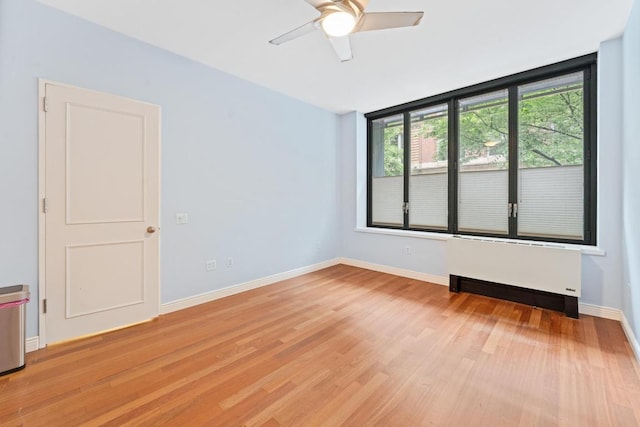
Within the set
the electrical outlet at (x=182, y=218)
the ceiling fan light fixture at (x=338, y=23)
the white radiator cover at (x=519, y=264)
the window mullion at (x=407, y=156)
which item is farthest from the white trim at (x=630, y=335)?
the electrical outlet at (x=182, y=218)

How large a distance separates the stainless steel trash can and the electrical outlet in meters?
1.34

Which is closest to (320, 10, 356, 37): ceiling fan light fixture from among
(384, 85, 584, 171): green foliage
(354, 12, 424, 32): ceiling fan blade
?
(354, 12, 424, 32): ceiling fan blade

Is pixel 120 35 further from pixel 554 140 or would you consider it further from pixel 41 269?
pixel 554 140

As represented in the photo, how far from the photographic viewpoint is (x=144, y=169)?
9.49ft

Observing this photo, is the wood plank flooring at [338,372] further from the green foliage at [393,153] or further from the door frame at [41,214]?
the green foliage at [393,153]

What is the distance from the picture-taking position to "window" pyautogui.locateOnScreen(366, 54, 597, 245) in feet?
10.9

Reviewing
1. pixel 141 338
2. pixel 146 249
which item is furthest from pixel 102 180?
pixel 141 338

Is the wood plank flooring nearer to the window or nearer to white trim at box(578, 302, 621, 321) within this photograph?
white trim at box(578, 302, 621, 321)

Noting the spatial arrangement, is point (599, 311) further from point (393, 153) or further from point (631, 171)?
point (393, 153)

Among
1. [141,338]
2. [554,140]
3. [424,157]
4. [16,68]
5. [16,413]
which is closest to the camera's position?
[16,413]

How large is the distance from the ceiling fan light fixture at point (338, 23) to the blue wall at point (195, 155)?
6.31 feet

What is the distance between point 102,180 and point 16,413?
1.81 meters

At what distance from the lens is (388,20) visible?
81.6 inches

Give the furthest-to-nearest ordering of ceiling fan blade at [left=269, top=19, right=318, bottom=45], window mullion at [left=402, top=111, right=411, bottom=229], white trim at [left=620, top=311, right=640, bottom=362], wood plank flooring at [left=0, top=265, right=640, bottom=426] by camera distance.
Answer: window mullion at [left=402, top=111, right=411, bottom=229]
white trim at [left=620, top=311, right=640, bottom=362]
ceiling fan blade at [left=269, top=19, right=318, bottom=45]
wood plank flooring at [left=0, top=265, right=640, bottom=426]
